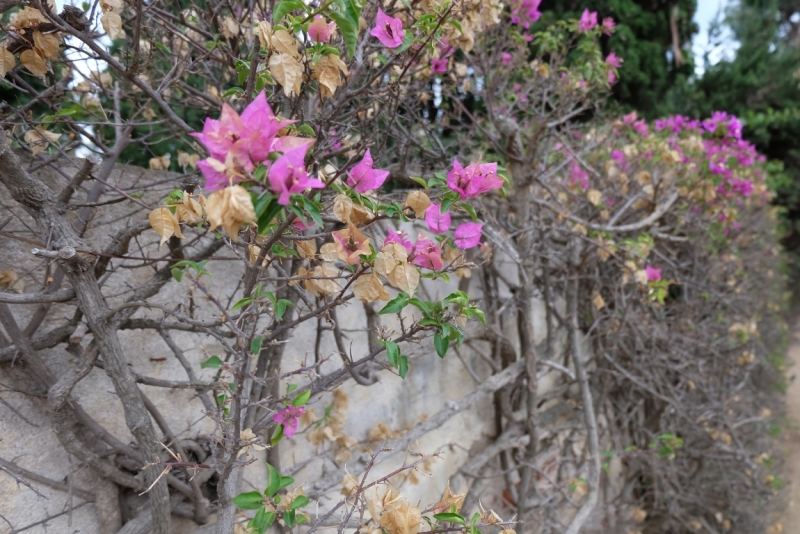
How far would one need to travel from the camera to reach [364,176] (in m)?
0.89

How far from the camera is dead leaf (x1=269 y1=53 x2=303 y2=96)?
2.83 feet

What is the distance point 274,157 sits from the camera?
643 mm

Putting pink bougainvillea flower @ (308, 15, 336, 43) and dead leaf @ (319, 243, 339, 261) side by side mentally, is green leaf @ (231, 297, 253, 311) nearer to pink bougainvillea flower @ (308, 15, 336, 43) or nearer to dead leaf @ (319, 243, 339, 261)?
dead leaf @ (319, 243, 339, 261)

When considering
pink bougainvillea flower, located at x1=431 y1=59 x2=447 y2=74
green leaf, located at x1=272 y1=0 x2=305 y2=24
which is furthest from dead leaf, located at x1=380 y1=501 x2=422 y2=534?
pink bougainvillea flower, located at x1=431 y1=59 x2=447 y2=74

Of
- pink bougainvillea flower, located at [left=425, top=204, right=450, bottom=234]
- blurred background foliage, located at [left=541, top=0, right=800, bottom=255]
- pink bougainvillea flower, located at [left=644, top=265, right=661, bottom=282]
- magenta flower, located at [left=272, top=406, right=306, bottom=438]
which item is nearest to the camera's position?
pink bougainvillea flower, located at [left=425, top=204, right=450, bottom=234]

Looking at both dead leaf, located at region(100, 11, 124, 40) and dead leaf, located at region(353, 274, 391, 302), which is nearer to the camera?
dead leaf, located at region(353, 274, 391, 302)

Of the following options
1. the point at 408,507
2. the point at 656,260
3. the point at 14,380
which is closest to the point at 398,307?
the point at 408,507

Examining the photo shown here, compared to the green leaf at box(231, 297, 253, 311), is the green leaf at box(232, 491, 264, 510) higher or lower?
lower

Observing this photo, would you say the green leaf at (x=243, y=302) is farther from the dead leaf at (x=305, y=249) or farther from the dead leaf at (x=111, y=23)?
the dead leaf at (x=111, y=23)

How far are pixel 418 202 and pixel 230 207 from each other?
480mm

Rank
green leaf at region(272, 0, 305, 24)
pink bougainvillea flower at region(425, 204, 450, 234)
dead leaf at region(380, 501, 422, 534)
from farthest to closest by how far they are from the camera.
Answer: pink bougainvillea flower at region(425, 204, 450, 234) → dead leaf at region(380, 501, 422, 534) → green leaf at region(272, 0, 305, 24)

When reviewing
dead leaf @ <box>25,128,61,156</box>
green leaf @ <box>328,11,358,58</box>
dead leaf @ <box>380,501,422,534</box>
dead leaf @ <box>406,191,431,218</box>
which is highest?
dead leaf @ <box>25,128,61,156</box>

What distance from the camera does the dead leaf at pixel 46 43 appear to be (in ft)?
3.42

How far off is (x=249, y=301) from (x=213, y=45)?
29.5 inches
